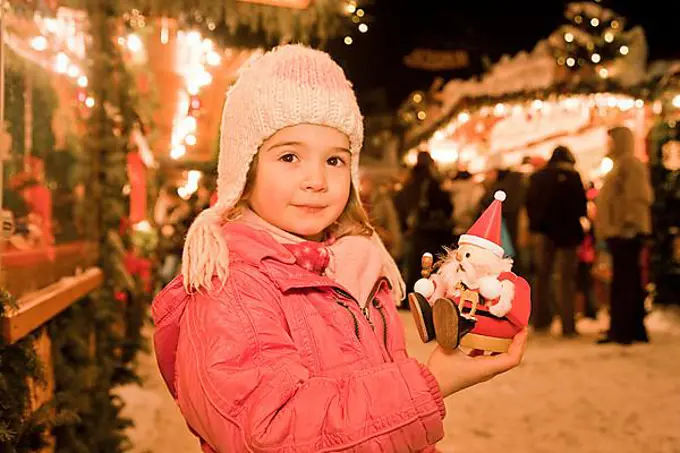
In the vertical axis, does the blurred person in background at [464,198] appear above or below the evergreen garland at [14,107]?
below

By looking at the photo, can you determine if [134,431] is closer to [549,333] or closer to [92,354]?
[92,354]

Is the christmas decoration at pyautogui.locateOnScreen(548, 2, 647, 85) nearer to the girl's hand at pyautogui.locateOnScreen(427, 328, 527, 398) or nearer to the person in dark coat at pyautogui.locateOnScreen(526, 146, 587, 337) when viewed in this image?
the person in dark coat at pyautogui.locateOnScreen(526, 146, 587, 337)

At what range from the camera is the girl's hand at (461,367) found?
1.41 m

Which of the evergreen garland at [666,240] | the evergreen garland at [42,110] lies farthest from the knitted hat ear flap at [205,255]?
the evergreen garland at [666,240]

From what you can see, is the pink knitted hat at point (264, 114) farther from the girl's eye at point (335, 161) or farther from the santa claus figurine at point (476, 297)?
the santa claus figurine at point (476, 297)

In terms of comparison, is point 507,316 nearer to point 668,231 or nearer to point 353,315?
point 353,315

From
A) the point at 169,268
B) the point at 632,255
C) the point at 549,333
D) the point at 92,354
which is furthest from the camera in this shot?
the point at 169,268

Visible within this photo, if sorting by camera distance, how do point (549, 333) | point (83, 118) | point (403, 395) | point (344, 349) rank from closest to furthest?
1. point (403, 395)
2. point (344, 349)
3. point (83, 118)
4. point (549, 333)

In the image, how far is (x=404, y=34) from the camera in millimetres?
21750

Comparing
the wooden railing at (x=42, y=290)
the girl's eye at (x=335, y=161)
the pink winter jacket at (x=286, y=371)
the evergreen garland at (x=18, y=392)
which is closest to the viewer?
the pink winter jacket at (x=286, y=371)

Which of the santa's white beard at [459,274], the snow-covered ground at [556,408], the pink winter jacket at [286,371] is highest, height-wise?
the santa's white beard at [459,274]

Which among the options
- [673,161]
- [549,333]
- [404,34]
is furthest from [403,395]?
[404,34]

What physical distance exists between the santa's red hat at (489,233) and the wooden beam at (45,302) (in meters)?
1.33

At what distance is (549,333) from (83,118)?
5.13 m
